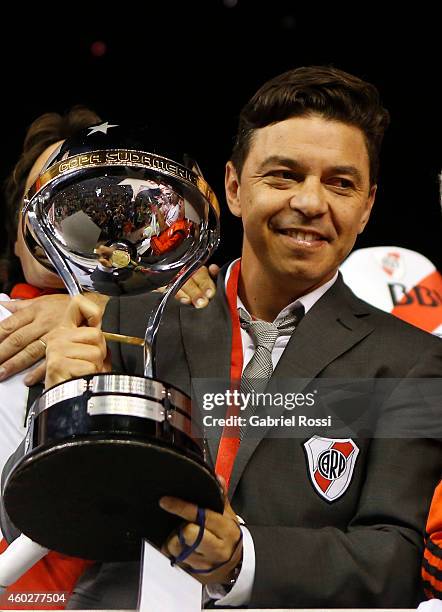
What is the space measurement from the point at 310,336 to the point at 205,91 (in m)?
0.46

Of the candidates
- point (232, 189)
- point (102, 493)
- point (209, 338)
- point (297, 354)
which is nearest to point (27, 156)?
point (232, 189)

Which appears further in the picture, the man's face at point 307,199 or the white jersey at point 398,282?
the white jersey at point 398,282

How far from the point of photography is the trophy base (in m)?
1.05

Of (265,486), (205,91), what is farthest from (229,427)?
(205,91)

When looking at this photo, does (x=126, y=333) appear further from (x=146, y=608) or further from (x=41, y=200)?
(x=146, y=608)

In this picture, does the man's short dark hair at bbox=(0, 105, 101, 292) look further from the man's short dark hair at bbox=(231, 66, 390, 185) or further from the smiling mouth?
the smiling mouth

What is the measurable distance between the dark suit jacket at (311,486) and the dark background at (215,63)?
0.22 metres

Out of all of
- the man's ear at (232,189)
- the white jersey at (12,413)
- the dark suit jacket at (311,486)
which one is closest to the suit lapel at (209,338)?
the dark suit jacket at (311,486)

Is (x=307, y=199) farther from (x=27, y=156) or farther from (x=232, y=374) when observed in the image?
(x=27, y=156)

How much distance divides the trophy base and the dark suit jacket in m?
0.15

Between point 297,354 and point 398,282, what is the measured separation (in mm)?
392

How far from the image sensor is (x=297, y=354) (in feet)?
4.50

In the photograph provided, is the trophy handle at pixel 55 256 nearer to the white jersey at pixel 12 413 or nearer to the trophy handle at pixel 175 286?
the trophy handle at pixel 175 286

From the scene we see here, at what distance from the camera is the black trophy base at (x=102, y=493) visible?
41.2 inches
